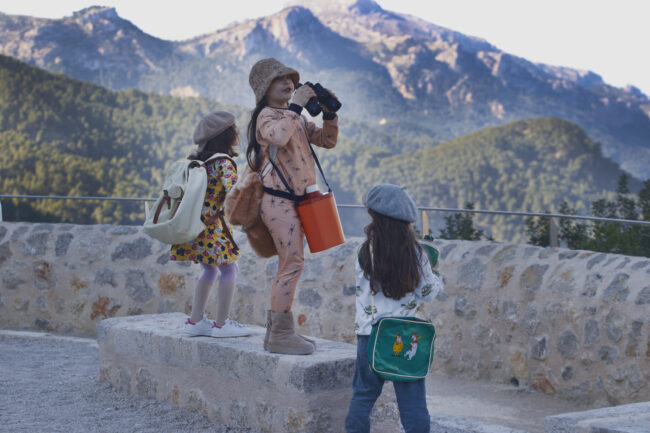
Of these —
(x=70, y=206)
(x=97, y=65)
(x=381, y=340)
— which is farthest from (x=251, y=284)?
(x=97, y=65)

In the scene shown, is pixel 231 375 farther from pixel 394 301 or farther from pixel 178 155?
pixel 178 155

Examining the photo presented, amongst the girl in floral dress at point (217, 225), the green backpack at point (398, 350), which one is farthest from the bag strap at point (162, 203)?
the green backpack at point (398, 350)

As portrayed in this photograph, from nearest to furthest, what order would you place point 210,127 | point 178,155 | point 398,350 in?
point 398,350, point 210,127, point 178,155

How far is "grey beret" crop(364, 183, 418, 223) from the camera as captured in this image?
239cm

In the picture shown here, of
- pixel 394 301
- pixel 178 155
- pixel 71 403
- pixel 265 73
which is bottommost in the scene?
pixel 71 403

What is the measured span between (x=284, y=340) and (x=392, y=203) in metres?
0.80

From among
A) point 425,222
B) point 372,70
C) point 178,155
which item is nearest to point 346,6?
point 372,70

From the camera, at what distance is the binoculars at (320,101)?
264 cm

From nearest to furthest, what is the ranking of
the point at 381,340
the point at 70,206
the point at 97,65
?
1. the point at 381,340
2. the point at 70,206
3. the point at 97,65

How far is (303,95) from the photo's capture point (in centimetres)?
266

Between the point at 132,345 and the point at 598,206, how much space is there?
14.6 feet

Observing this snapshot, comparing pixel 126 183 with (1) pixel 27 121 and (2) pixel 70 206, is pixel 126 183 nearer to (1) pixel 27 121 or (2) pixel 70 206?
(1) pixel 27 121

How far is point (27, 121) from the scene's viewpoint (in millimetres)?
32000

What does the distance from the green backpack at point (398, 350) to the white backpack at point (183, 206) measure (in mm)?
1089
